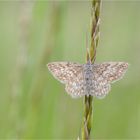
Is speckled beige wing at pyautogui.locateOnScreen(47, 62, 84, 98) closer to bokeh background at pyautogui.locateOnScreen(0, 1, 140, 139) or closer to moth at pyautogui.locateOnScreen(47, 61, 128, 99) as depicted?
moth at pyautogui.locateOnScreen(47, 61, 128, 99)

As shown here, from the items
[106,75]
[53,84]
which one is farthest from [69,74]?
[53,84]

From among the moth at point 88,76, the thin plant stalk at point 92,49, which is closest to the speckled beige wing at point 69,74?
the moth at point 88,76

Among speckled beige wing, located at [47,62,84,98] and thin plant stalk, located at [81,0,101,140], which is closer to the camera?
thin plant stalk, located at [81,0,101,140]

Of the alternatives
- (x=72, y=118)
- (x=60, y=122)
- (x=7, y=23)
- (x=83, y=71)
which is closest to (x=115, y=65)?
(x=83, y=71)

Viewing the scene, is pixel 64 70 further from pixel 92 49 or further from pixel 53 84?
pixel 53 84

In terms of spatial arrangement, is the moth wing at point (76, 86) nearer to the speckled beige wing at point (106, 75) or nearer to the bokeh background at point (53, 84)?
the speckled beige wing at point (106, 75)

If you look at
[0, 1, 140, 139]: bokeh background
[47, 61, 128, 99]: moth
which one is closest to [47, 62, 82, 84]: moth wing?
[47, 61, 128, 99]: moth
